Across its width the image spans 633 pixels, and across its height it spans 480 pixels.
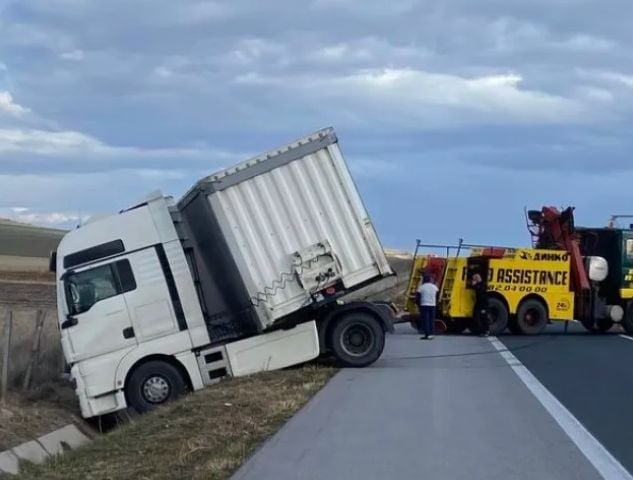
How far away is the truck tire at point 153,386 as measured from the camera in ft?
54.5

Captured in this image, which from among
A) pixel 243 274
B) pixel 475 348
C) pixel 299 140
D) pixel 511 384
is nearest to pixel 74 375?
pixel 243 274

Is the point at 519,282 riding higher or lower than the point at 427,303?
higher

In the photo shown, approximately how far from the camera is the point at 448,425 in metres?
11.6

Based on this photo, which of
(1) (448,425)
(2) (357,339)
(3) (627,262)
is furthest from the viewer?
(3) (627,262)

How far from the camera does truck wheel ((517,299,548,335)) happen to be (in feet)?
91.7

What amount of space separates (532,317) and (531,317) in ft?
0.09

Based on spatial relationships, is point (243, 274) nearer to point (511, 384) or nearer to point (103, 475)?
point (511, 384)

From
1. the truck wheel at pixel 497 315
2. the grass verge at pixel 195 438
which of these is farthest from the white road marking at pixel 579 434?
the truck wheel at pixel 497 315

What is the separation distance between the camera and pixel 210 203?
1711 cm

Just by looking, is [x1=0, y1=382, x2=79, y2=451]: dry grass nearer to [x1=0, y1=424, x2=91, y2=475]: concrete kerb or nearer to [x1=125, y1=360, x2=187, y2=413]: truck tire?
[x1=0, y1=424, x2=91, y2=475]: concrete kerb

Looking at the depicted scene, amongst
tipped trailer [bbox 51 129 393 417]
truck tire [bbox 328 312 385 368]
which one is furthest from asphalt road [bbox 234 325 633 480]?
tipped trailer [bbox 51 129 393 417]

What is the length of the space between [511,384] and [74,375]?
6719mm

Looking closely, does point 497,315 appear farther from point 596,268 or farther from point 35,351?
point 35,351

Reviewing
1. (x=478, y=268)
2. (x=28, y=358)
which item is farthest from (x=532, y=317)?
(x=28, y=358)
